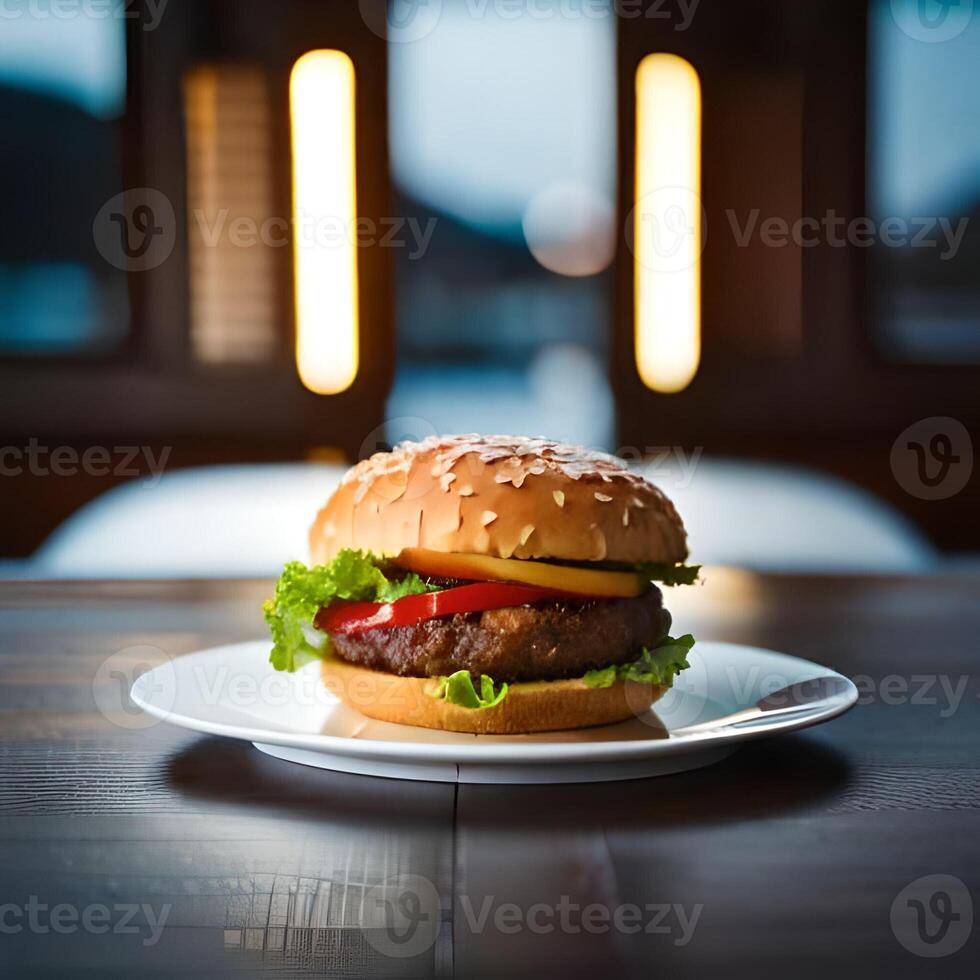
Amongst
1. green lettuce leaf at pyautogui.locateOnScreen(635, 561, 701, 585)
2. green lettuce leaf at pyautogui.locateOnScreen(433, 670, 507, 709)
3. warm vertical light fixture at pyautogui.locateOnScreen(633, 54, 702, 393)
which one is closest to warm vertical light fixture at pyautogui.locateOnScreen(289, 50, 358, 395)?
warm vertical light fixture at pyautogui.locateOnScreen(633, 54, 702, 393)

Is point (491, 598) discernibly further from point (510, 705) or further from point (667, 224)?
point (667, 224)

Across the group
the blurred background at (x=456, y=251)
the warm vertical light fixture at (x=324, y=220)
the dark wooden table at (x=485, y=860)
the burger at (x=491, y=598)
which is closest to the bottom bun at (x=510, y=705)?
the burger at (x=491, y=598)

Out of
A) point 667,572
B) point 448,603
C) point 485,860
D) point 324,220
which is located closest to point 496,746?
point 485,860

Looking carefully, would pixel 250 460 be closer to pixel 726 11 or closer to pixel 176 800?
pixel 726 11

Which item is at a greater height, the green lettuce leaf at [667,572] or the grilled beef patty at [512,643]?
the green lettuce leaf at [667,572]

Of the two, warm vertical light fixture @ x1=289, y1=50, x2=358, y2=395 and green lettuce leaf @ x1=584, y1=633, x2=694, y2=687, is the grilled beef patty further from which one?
warm vertical light fixture @ x1=289, y1=50, x2=358, y2=395

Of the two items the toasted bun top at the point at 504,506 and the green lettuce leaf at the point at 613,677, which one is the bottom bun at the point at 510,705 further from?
the toasted bun top at the point at 504,506

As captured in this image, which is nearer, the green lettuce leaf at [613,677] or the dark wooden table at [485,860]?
the dark wooden table at [485,860]
